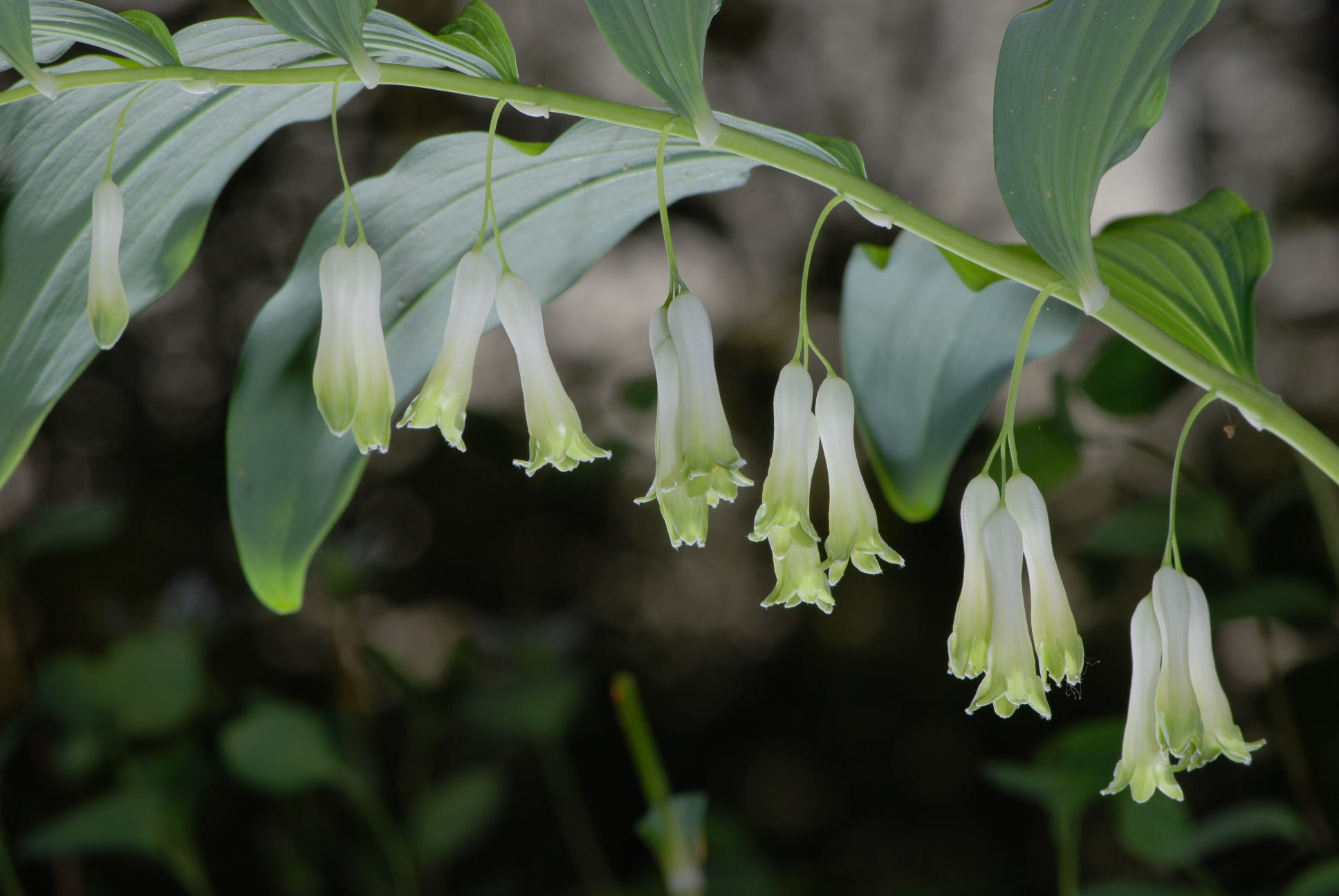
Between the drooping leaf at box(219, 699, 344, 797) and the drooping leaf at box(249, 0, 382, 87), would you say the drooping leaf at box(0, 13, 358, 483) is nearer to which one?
the drooping leaf at box(249, 0, 382, 87)

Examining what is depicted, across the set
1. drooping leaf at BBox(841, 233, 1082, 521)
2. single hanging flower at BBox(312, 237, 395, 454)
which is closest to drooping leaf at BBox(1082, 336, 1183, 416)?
drooping leaf at BBox(841, 233, 1082, 521)

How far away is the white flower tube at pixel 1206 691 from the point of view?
457mm

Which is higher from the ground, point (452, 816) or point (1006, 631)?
point (1006, 631)

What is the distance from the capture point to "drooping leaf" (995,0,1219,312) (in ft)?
1.35

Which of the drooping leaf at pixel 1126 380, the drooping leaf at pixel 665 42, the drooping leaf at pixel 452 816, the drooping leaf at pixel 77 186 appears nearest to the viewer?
the drooping leaf at pixel 665 42

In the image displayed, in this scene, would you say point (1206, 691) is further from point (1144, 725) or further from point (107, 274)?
point (107, 274)

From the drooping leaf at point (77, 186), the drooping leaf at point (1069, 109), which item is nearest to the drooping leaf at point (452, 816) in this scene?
the drooping leaf at point (77, 186)

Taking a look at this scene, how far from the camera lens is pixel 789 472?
18.7 inches

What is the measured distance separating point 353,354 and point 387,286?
160 mm

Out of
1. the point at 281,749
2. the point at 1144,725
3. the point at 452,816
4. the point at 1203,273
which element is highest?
the point at 1203,273

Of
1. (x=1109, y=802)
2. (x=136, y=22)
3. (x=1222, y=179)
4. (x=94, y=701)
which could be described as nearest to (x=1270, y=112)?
(x=1222, y=179)

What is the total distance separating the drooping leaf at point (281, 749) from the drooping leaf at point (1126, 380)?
0.79 m

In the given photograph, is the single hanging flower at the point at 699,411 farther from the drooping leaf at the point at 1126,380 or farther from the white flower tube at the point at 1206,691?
the drooping leaf at the point at 1126,380

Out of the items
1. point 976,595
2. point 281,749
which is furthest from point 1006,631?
point 281,749
